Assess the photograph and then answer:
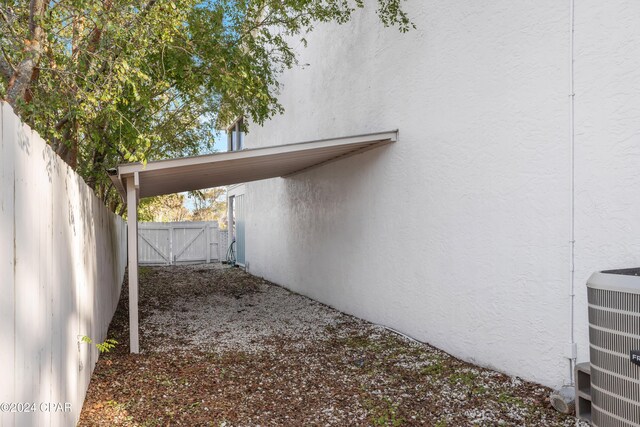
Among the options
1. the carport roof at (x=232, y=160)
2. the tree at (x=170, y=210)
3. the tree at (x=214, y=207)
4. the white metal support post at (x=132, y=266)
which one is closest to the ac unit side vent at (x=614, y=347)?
the carport roof at (x=232, y=160)

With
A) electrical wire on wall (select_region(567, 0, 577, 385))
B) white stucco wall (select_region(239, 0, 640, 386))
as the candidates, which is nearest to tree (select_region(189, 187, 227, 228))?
white stucco wall (select_region(239, 0, 640, 386))

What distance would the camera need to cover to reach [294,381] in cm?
472

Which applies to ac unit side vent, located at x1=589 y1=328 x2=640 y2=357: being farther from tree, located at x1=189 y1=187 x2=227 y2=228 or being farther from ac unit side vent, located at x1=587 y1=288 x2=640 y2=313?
tree, located at x1=189 y1=187 x2=227 y2=228

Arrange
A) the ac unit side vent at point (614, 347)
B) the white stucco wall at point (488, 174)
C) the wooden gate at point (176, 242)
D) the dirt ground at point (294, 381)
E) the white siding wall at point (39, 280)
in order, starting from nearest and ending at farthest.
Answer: the white siding wall at point (39, 280), the ac unit side vent at point (614, 347), the white stucco wall at point (488, 174), the dirt ground at point (294, 381), the wooden gate at point (176, 242)

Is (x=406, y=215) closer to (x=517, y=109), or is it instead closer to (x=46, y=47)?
(x=517, y=109)

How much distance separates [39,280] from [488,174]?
3913 mm

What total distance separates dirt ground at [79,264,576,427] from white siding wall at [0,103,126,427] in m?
Answer: 0.70

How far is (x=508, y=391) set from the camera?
4.18 m

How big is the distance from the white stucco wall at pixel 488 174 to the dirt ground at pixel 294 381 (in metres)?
0.42

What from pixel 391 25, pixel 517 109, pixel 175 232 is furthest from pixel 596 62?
pixel 175 232

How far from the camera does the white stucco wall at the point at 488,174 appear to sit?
363 cm

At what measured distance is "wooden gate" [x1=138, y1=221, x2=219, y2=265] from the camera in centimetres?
1820

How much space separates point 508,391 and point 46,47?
18.7 ft

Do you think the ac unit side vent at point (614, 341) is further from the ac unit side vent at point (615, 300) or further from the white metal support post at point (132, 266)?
the white metal support post at point (132, 266)
